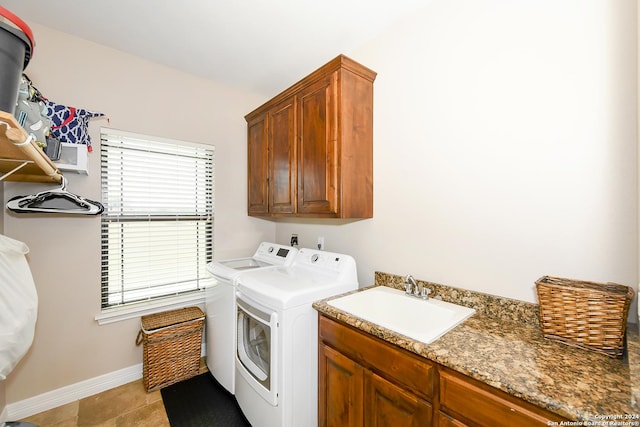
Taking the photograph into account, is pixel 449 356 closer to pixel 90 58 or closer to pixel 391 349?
pixel 391 349

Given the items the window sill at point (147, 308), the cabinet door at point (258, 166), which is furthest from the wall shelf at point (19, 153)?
the cabinet door at point (258, 166)

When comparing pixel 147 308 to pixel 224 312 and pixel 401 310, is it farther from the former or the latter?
pixel 401 310

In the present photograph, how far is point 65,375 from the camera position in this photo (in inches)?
76.9

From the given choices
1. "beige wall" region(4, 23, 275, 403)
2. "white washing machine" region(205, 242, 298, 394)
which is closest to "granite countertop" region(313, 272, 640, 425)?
"white washing machine" region(205, 242, 298, 394)

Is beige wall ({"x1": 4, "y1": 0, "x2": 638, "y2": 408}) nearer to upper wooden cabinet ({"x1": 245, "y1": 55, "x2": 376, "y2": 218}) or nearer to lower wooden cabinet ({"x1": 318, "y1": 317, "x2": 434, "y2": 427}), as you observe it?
upper wooden cabinet ({"x1": 245, "y1": 55, "x2": 376, "y2": 218})

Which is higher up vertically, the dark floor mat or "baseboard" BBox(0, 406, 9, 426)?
"baseboard" BBox(0, 406, 9, 426)

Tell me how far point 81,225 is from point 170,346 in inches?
45.0

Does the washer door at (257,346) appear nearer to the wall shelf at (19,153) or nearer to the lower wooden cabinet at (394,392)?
the lower wooden cabinet at (394,392)

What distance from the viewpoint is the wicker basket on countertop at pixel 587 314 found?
0.94m

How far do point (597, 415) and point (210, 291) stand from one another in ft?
7.44

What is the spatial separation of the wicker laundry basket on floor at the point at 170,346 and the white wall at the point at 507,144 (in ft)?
5.40

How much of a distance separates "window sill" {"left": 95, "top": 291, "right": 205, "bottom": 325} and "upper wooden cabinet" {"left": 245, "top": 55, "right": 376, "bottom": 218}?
45.9 inches

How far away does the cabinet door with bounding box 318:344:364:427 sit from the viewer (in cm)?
130

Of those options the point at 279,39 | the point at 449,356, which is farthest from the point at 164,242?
the point at 449,356
